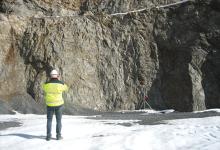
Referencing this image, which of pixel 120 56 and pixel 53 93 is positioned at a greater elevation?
pixel 120 56

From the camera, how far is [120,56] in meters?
24.6

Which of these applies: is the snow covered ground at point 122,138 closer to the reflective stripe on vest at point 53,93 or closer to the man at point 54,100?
the man at point 54,100

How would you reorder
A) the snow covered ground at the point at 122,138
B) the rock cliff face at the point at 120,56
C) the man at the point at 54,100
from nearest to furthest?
the snow covered ground at the point at 122,138
the man at the point at 54,100
the rock cliff face at the point at 120,56

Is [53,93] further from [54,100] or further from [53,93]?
[54,100]

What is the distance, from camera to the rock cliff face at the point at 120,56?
22453 millimetres

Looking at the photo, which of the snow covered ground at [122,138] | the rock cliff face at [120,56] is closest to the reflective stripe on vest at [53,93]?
the snow covered ground at [122,138]

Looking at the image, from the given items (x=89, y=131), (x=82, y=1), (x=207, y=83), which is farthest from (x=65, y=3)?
(x=89, y=131)

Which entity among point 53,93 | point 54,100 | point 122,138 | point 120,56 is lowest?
point 122,138

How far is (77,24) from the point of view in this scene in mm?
25203

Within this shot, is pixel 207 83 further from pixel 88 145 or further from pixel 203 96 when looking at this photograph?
pixel 88 145

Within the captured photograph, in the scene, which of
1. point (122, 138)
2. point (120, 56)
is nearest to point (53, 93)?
point (122, 138)

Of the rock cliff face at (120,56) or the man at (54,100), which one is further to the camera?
the rock cliff face at (120,56)

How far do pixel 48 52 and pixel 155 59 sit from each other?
6.94 m

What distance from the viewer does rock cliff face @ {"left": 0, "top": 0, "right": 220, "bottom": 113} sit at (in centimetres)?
2245
